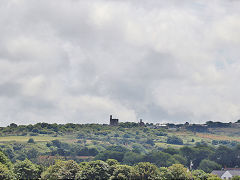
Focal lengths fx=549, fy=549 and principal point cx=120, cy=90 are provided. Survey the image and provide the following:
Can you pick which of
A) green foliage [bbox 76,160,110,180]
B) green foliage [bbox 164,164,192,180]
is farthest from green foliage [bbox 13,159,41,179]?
green foliage [bbox 164,164,192,180]

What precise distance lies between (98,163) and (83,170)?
20.6ft

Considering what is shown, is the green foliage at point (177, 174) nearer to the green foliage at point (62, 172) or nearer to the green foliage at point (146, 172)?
the green foliage at point (146, 172)

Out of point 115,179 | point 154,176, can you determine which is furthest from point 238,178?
point 115,179

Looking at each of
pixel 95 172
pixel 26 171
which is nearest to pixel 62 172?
pixel 95 172

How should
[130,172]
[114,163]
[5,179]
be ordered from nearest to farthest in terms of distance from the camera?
1. [5,179]
2. [130,172]
3. [114,163]

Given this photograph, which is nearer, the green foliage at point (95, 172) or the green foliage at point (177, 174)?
the green foliage at point (177, 174)

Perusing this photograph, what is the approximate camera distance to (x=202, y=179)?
180500 millimetres

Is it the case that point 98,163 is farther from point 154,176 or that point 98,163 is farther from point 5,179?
point 5,179

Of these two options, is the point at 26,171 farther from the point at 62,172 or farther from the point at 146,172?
the point at 146,172

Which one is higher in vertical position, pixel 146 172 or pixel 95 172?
pixel 146 172

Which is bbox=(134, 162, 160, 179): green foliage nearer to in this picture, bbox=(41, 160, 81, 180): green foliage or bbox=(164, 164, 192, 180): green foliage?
bbox=(164, 164, 192, 180): green foliage

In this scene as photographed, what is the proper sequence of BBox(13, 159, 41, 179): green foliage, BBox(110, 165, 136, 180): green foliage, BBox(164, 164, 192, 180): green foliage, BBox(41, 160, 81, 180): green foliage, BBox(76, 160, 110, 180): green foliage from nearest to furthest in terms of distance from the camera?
BBox(164, 164, 192, 180): green foliage
BBox(41, 160, 81, 180): green foliage
BBox(110, 165, 136, 180): green foliage
BBox(76, 160, 110, 180): green foliage
BBox(13, 159, 41, 179): green foliage

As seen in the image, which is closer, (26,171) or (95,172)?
(95,172)

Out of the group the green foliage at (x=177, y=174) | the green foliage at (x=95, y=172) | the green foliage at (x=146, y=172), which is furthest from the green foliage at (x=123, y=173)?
the green foliage at (x=177, y=174)
